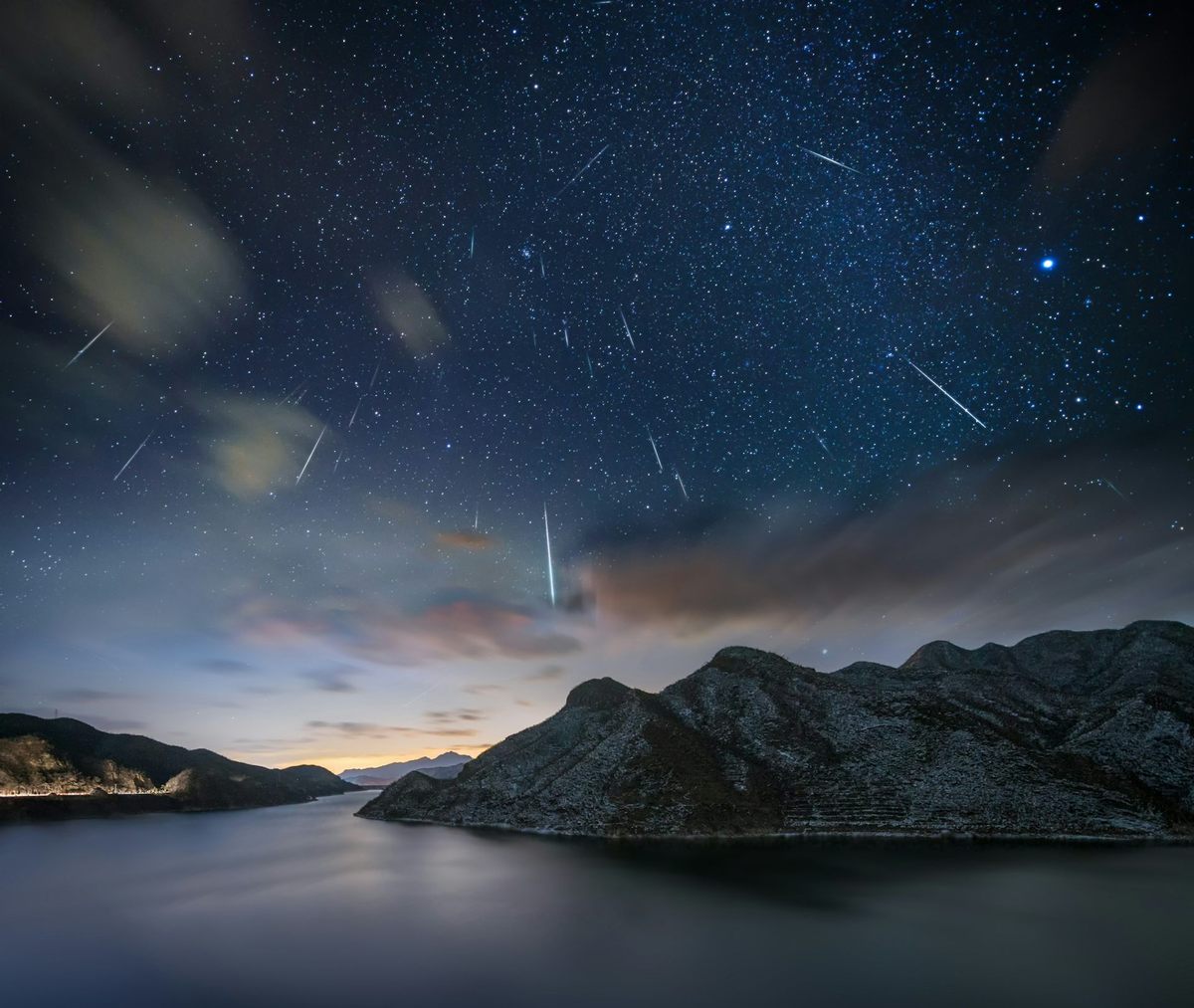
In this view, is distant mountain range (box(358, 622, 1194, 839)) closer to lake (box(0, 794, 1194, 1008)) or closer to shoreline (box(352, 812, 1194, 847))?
shoreline (box(352, 812, 1194, 847))

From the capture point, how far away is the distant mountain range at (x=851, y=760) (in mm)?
84438

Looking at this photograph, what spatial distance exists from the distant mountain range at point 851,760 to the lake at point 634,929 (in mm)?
8923

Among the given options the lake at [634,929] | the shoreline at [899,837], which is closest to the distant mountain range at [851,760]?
the shoreline at [899,837]

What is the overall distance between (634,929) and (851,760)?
238ft

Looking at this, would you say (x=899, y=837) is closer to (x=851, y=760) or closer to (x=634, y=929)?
(x=851, y=760)

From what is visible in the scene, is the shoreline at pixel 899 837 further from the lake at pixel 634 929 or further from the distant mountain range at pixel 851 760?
the lake at pixel 634 929

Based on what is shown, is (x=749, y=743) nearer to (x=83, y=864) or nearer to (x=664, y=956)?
(x=664, y=956)

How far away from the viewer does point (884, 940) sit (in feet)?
130

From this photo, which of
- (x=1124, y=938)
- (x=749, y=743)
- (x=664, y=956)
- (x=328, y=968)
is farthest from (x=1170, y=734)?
(x=328, y=968)

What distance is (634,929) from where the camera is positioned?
43656 mm

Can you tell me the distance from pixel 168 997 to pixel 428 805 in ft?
392

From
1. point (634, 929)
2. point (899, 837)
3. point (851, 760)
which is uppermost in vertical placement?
point (851, 760)

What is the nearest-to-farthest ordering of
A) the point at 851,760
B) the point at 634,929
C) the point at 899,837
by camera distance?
the point at 634,929 < the point at 899,837 < the point at 851,760

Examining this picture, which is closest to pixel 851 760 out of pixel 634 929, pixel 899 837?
pixel 899 837
